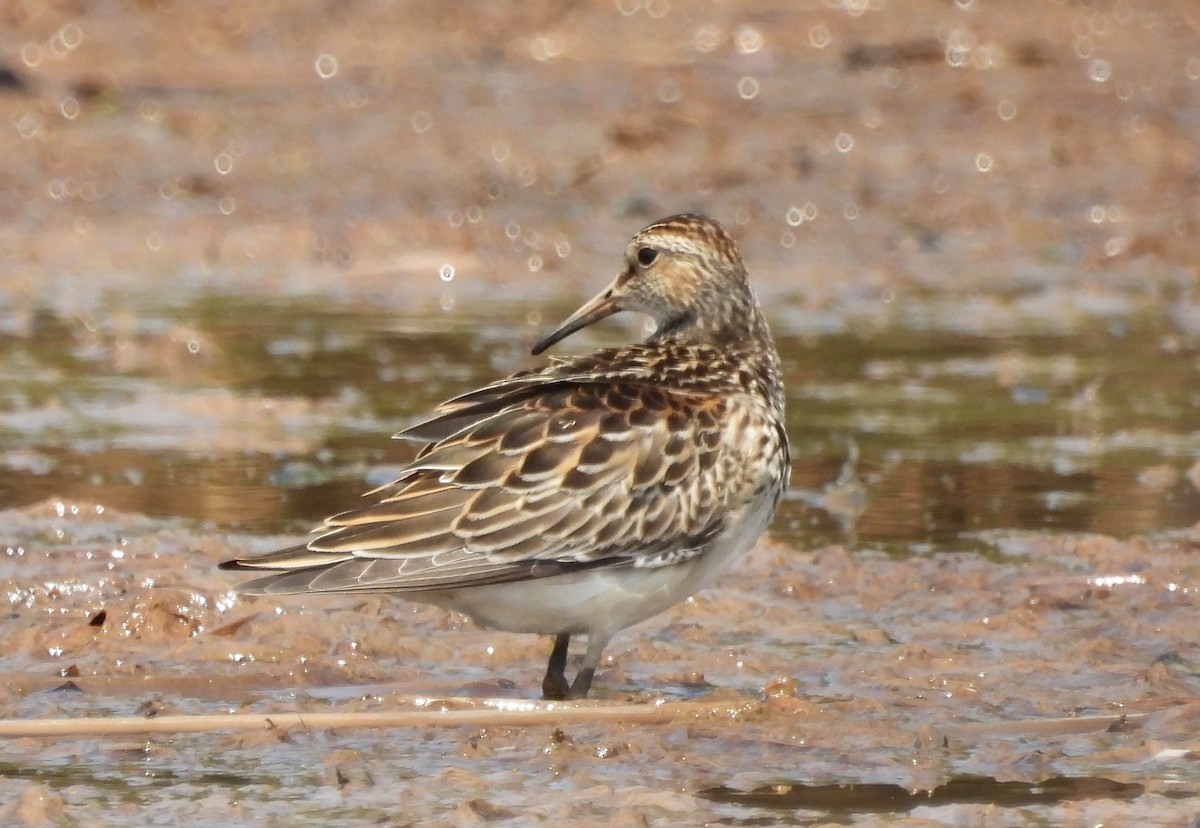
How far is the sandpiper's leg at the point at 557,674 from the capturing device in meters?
6.41

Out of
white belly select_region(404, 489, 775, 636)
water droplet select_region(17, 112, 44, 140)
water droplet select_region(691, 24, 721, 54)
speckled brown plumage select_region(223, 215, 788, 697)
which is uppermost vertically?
water droplet select_region(691, 24, 721, 54)

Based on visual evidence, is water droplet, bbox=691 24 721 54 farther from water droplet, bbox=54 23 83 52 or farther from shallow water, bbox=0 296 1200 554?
shallow water, bbox=0 296 1200 554

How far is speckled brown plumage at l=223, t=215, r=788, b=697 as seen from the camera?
609 cm

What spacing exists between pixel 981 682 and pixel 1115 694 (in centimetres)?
37

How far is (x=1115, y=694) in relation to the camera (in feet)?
21.3

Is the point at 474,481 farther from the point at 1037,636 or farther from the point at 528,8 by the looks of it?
the point at 528,8

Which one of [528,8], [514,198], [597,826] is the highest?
[528,8]

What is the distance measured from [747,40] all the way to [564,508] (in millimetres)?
12962

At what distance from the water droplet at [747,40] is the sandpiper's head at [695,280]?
11.5 m

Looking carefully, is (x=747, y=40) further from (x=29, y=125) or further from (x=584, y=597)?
(x=584, y=597)

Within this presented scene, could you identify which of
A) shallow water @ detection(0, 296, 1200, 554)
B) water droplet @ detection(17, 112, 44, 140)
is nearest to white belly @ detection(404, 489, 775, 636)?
shallow water @ detection(0, 296, 1200, 554)

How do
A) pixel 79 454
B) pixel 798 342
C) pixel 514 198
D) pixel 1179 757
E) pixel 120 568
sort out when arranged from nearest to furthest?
pixel 1179 757 → pixel 120 568 → pixel 79 454 → pixel 798 342 → pixel 514 198

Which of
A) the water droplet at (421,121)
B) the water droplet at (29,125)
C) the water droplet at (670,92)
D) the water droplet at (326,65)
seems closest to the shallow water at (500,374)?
the water droplet at (29,125)

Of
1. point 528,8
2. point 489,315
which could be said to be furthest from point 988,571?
point 528,8
